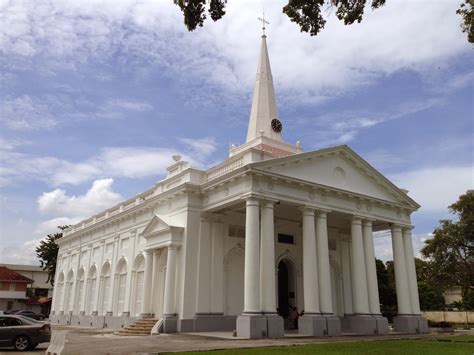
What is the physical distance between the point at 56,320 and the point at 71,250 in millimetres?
5986

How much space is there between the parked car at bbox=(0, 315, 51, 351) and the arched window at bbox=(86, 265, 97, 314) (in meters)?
18.4

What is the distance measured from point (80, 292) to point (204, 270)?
18048 mm

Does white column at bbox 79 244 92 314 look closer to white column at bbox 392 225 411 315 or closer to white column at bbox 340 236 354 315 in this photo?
white column at bbox 340 236 354 315

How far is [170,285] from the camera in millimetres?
21797

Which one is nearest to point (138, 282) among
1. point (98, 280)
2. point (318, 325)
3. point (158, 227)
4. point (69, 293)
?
point (158, 227)

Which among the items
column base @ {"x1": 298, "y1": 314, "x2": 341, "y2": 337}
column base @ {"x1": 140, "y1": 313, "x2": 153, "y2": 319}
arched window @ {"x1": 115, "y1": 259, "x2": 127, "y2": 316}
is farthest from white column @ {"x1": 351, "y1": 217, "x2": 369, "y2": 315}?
arched window @ {"x1": 115, "y1": 259, "x2": 127, "y2": 316}

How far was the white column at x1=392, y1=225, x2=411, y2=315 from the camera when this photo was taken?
24.8m

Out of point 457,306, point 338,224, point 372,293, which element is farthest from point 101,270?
point 457,306

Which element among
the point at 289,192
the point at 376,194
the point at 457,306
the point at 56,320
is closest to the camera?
the point at 289,192

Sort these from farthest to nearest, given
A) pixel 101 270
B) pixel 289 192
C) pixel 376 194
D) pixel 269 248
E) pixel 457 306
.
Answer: pixel 457 306, pixel 101 270, pixel 376 194, pixel 289 192, pixel 269 248

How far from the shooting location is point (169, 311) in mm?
21422

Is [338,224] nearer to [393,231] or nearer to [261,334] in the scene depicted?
[393,231]

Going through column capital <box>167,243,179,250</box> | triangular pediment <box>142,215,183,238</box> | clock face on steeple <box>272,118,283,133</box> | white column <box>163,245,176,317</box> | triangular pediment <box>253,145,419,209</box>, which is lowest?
white column <box>163,245,176,317</box>

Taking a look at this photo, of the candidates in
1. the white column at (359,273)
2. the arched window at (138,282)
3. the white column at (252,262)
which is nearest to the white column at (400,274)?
the white column at (359,273)
